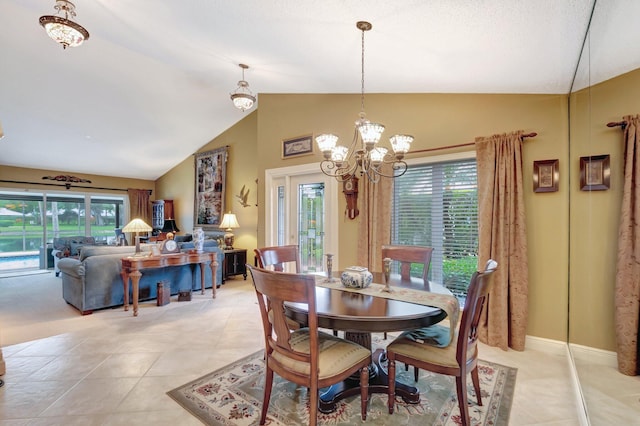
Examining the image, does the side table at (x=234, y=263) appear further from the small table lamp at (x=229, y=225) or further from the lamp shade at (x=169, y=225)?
the lamp shade at (x=169, y=225)

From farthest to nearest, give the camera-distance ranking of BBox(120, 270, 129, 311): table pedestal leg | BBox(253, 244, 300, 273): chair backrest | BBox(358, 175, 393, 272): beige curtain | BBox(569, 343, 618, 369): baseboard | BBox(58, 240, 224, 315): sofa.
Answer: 1. BBox(120, 270, 129, 311): table pedestal leg
2. BBox(58, 240, 224, 315): sofa
3. BBox(358, 175, 393, 272): beige curtain
4. BBox(253, 244, 300, 273): chair backrest
5. BBox(569, 343, 618, 369): baseboard

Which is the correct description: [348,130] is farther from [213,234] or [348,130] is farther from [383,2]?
[213,234]

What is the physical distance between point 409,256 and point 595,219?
139cm

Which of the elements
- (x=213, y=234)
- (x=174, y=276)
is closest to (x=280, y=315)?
(x=174, y=276)

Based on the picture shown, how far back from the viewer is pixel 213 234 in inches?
269

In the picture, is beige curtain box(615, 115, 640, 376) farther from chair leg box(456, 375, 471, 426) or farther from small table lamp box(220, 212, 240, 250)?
small table lamp box(220, 212, 240, 250)

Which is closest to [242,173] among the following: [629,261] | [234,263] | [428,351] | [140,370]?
[234,263]

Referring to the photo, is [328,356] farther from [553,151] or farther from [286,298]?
[553,151]

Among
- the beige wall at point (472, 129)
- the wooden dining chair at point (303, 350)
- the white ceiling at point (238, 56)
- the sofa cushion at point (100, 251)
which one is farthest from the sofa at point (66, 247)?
the wooden dining chair at point (303, 350)

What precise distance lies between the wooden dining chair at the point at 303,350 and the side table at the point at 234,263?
168 inches

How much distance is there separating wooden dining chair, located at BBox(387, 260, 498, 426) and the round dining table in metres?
0.17

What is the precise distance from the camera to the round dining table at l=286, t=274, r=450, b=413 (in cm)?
162

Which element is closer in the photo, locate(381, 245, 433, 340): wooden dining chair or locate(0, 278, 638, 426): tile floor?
locate(0, 278, 638, 426): tile floor

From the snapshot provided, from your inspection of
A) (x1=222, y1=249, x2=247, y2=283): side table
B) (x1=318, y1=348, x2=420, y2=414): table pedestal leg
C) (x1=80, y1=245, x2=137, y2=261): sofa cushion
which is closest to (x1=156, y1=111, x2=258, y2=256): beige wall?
(x1=222, y1=249, x2=247, y2=283): side table
